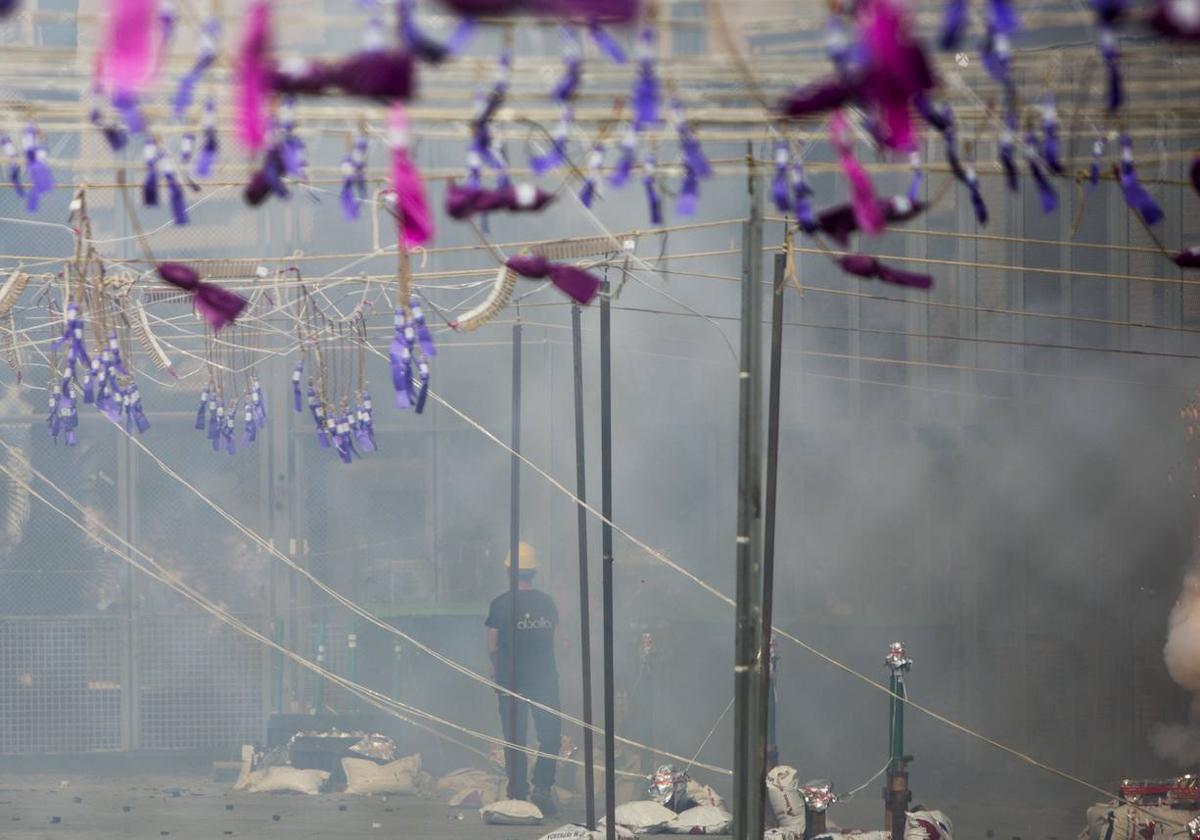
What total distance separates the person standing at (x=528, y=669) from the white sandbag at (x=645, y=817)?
1797 millimetres

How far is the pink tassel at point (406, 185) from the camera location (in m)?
4.77

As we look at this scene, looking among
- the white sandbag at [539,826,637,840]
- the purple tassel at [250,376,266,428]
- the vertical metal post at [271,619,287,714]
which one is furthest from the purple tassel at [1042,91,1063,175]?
the vertical metal post at [271,619,287,714]

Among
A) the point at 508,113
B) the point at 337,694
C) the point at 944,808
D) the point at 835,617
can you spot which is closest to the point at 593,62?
the point at 508,113

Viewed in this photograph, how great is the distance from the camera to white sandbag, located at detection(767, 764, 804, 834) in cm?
1176

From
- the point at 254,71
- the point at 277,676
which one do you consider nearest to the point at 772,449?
the point at 254,71

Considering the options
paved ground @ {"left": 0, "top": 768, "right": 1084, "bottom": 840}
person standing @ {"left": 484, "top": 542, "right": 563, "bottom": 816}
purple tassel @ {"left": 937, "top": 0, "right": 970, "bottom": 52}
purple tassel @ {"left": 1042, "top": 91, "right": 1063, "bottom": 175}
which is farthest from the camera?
person standing @ {"left": 484, "top": 542, "right": 563, "bottom": 816}

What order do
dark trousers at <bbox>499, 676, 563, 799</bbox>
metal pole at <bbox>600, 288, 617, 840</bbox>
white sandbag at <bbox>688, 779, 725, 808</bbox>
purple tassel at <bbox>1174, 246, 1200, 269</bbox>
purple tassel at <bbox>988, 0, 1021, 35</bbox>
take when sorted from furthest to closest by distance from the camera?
1. dark trousers at <bbox>499, 676, 563, 799</bbox>
2. white sandbag at <bbox>688, 779, 725, 808</bbox>
3. metal pole at <bbox>600, 288, 617, 840</bbox>
4. purple tassel at <bbox>1174, 246, 1200, 269</bbox>
5. purple tassel at <bbox>988, 0, 1021, 35</bbox>

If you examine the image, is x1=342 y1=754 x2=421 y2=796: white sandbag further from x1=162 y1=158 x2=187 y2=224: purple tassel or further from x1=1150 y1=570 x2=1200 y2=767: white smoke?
x1=162 y1=158 x2=187 y2=224: purple tassel

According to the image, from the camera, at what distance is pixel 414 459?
1744 cm

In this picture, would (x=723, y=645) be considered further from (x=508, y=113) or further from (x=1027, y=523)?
(x=508, y=113)

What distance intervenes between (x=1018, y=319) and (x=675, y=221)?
417cm

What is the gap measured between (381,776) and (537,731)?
1.60 m

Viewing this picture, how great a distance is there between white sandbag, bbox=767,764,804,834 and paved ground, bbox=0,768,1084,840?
164 cm

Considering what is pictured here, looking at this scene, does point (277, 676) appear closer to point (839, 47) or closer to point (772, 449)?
point (772, 449)
